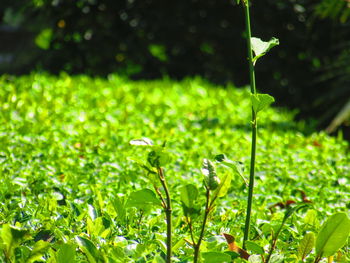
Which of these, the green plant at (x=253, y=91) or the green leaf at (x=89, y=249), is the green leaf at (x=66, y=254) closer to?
the green leaf at (x=89, y=249)

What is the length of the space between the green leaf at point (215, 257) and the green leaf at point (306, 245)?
27cm

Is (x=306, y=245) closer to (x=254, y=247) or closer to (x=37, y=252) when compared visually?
(x=254, y=247)

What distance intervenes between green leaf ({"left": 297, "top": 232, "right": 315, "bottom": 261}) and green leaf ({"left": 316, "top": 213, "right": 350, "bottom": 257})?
2.3 inches

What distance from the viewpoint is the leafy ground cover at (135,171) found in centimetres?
177

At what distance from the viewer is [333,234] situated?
63.3 inches

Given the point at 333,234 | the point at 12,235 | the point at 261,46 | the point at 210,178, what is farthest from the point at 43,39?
the point at 333,234

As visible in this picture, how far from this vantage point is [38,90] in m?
4.41

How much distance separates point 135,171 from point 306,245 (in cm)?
121

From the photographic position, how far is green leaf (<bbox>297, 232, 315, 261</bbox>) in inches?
66.2

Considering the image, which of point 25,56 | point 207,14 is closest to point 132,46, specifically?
point 207,14

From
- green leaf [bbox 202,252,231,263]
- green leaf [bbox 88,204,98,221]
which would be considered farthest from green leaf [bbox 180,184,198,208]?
green leaf [bbox 88,204,98,221]

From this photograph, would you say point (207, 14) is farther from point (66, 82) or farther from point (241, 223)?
point (241, 223)

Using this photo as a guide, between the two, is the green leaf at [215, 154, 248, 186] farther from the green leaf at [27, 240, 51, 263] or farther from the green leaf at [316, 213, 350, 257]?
the green leaf at [27, 240, 51, 263]

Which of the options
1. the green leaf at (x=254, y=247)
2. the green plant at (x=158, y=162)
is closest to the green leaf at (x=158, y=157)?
the green plant at (x=158, y=162)
